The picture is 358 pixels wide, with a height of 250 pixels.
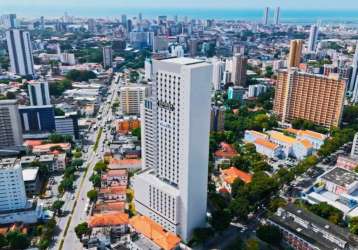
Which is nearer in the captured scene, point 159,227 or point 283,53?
point 159,227

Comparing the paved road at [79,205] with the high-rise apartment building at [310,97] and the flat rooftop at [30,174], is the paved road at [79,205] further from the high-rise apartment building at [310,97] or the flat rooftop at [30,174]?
the high-rise apartment building at [310,97]

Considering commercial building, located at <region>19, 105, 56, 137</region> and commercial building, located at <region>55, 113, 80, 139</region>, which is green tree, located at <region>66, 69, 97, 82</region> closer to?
commercial building, located at <region>19, 105, 56, 137</region>

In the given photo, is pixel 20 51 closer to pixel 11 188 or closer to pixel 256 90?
pixel 256 90

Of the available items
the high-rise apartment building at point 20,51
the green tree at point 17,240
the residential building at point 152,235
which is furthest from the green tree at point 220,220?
the high-rise apartment building at point 20,51

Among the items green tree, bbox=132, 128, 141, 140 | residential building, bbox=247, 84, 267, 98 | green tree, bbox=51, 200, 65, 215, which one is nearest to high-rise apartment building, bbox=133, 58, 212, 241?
green tree, bbox=51, 200, 65, 215

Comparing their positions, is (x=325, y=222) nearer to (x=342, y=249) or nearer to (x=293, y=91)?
(x=342, y=249)

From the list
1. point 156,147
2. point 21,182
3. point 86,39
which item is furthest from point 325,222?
point 86,39
